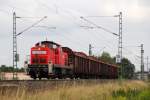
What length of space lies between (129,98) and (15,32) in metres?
23.9

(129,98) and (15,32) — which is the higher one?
(15,32)

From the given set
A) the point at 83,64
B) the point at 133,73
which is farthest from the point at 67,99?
the point at 133,73

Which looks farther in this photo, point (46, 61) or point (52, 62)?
point (52, 62)

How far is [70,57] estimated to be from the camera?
4844 centimetres

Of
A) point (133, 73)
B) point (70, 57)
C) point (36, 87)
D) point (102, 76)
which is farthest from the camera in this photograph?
point (133, 73)

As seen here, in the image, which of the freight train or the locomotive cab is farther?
the freight train

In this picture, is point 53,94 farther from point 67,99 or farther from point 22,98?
point 22,98

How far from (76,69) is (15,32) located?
23.8 ft

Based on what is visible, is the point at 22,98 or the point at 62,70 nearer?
the point at 22,98

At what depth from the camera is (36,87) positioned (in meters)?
24.6

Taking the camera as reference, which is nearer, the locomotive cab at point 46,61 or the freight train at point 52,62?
the locomotive cab at point 46,61

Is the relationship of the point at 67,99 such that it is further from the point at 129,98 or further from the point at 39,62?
the point at 39,62

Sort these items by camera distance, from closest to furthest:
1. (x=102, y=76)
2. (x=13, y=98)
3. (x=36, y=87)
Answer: (x=13, y=98)
(x=36, y=87)
(x=102, y=76)

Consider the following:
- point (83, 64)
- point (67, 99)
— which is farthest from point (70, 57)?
point (67, 99)
